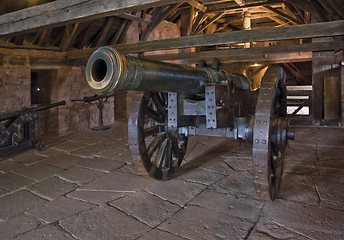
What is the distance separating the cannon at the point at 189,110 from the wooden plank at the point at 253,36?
1.84m

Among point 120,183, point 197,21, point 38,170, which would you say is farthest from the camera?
point 197,21

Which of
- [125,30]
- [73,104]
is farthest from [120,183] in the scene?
[125,30]

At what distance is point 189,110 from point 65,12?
178cm

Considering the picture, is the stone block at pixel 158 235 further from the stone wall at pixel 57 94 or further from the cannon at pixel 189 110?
the stone wall at pixel 57 94

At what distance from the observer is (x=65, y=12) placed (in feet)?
10.3

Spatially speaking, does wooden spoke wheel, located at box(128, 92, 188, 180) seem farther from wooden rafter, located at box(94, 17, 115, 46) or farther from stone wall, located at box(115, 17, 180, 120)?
stone wall, located at box(115, 17, 180, 120)

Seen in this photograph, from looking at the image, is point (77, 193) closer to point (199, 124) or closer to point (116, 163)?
point (116, 163)

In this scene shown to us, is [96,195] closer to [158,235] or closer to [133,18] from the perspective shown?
[158,235]

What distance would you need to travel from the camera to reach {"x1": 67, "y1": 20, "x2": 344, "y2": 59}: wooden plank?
15.5 feet

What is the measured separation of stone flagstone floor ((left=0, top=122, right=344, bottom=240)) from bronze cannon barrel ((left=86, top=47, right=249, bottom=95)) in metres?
1.12

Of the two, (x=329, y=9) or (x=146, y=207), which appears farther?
(x=329, y=9)

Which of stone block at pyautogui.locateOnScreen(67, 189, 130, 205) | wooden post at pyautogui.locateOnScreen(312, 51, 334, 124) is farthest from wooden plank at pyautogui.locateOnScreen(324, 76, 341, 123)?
stone block at pyautogui.locateOnScreen(67, 189, 130, 205)

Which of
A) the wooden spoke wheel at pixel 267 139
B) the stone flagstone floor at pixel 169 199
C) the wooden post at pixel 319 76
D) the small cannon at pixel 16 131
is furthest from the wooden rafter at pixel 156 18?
the wooden spoke wheel at pixel 267 139

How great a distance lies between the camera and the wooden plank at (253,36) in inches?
186
